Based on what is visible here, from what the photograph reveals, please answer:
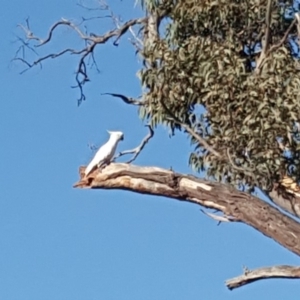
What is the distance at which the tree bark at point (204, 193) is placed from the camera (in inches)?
337

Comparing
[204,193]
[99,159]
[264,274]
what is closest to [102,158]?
[99,159]

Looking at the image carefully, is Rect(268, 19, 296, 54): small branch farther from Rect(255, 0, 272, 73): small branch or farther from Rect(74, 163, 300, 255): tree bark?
Rect(74, 163, 300, 255): tree bark

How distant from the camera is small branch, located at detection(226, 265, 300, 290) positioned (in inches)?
333

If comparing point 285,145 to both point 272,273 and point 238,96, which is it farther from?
point 272,273

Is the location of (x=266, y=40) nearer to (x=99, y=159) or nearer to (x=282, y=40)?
(x=282, y=40)

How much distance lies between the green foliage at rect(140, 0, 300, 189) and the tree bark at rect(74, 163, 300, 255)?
65 centimetres

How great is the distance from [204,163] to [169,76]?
0.87 meters

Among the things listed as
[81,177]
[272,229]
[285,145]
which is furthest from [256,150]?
[81,177]

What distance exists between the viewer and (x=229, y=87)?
945 cm

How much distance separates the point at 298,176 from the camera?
9.53 m

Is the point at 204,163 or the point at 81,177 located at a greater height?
the point at 204,163

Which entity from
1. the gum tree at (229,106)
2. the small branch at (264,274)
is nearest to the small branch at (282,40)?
the gum tree at (229,106)

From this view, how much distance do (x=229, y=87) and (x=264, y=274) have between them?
1.77 m

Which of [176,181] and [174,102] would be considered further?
[174,102]
